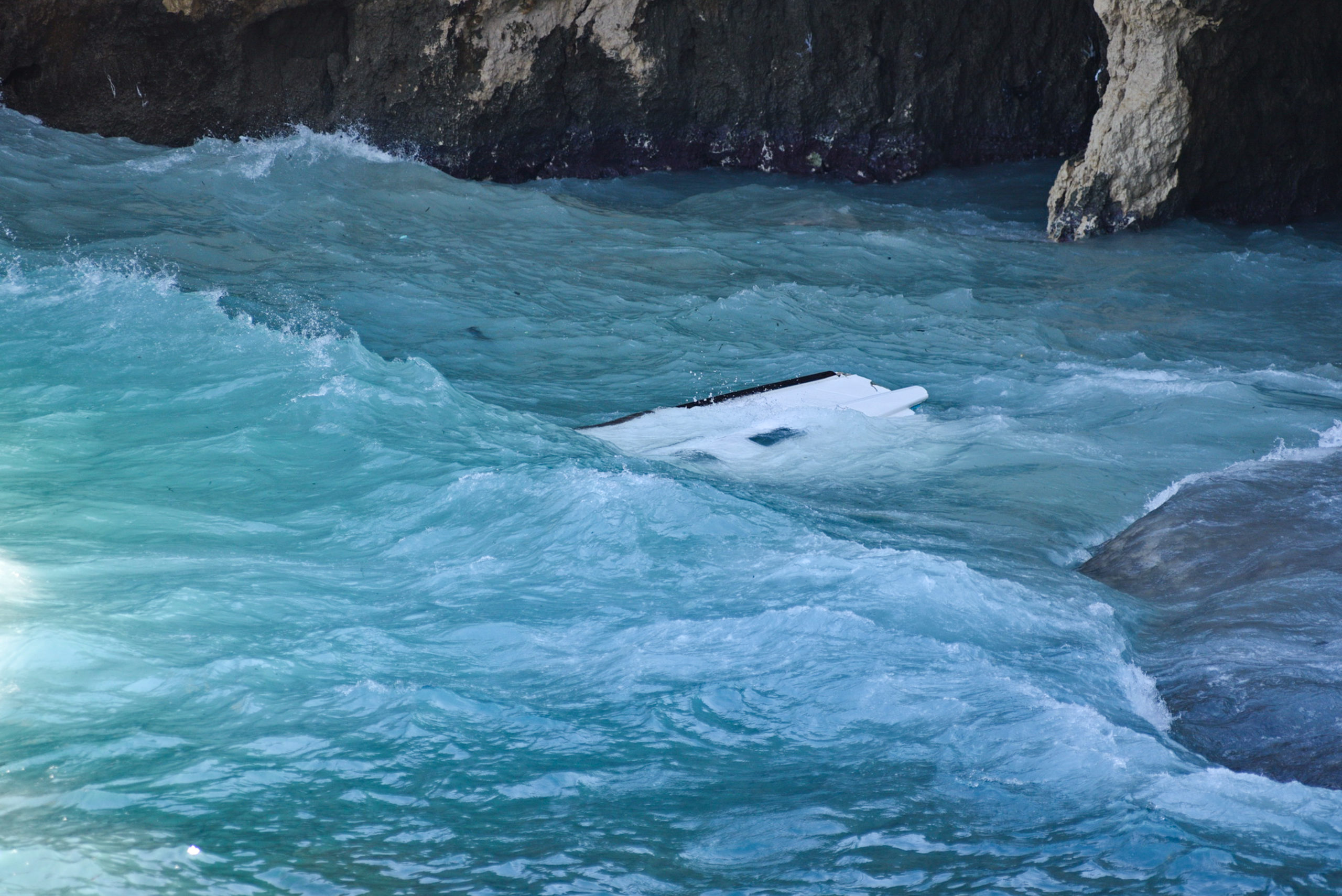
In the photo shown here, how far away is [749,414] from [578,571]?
1.89 meters

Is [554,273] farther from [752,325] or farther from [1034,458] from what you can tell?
[1034,458]

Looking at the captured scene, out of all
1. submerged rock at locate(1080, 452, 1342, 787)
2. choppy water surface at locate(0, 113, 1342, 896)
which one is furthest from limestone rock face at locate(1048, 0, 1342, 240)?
submerged rock at locate(1080, 452, 1342, 787)

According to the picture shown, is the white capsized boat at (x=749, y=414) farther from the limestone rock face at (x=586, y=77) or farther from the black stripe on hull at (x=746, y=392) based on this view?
the limestone rock face at (x=586, y=77)

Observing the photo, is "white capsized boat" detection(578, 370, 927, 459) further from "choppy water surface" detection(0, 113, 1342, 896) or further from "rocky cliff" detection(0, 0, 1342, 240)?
"rocky cliff" detection(0, 0, 1342, 240)

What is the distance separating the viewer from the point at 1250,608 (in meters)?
3.62

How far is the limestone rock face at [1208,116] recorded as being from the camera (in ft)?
28.1

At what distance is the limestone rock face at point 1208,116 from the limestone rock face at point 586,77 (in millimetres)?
2431

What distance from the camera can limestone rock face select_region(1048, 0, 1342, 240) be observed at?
8.56 meters

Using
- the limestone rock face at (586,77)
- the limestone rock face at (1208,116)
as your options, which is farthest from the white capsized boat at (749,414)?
the limestone rock face at (586,77)

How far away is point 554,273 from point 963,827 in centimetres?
564

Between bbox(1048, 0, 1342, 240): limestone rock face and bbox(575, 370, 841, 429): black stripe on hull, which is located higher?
bbox(1048, 0, 1342, 240): limestone rock face

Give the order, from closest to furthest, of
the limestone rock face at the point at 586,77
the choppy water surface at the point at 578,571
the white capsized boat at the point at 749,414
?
the choppy water surface at the point at 578,571 → the white capsized boat at the point at 749,414 → the limestone rock face at the point at 586,77

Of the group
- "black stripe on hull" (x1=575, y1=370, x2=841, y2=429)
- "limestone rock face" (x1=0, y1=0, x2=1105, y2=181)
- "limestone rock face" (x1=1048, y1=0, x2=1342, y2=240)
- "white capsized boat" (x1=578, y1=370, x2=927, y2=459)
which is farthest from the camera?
"limestone rock face" (x1=0, y1=0, x2=1105, y2=181)

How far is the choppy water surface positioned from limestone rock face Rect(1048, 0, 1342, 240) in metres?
1.43
